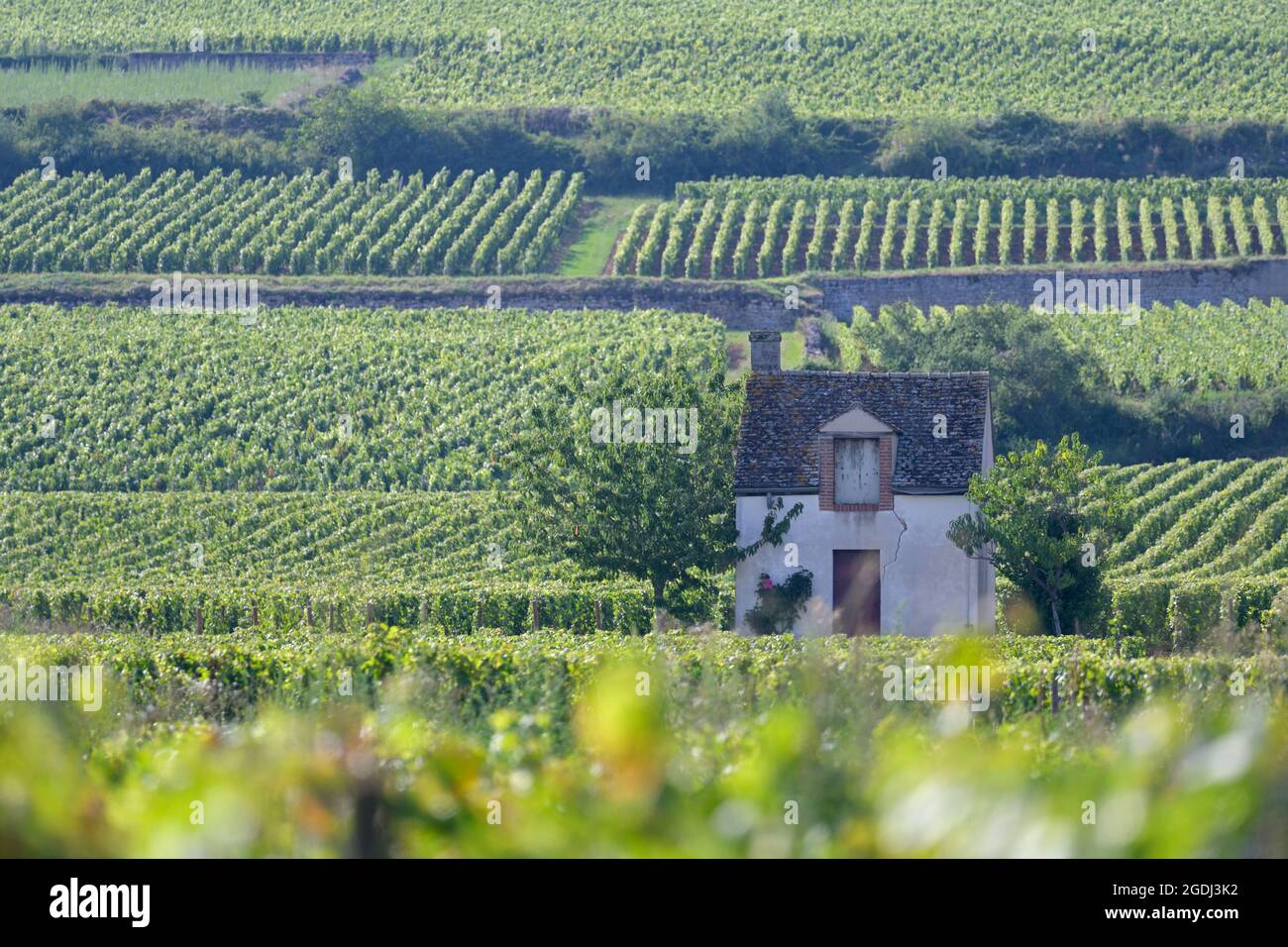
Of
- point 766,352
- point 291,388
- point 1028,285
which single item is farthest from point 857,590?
point 1028,285

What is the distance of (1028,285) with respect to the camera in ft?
220

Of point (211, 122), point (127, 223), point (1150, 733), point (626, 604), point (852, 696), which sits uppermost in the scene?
point (211, 122)

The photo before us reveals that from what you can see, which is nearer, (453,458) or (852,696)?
(852,696)

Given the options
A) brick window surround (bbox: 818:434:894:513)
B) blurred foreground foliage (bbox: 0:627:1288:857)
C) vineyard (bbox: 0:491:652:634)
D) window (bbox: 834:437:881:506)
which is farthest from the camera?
vineyard (bbox: 0:491:652:634)

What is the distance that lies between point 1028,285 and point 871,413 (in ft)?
126

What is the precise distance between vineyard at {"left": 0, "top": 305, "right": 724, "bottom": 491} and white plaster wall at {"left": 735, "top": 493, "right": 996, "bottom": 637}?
20.0 metres

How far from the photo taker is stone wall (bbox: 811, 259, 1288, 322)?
6719 centimetres

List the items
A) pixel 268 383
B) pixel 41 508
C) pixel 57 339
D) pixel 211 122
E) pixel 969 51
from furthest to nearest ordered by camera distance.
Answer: pixel 969 51
pixel 211 122
pixel 57 339
pixel 268 383
pixel 41 508

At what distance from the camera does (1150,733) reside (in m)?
3.49

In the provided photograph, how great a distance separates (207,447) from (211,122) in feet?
130

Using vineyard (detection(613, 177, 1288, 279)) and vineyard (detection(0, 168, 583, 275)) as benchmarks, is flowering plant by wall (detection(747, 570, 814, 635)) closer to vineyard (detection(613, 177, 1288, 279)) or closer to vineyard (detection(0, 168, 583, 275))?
vineyard (detection(613, 177, 1288, 279))

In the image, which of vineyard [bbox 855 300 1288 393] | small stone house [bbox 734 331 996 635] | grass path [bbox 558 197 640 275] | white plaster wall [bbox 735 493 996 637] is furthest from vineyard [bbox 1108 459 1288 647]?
grass path [bbox 558 197 640 275]
